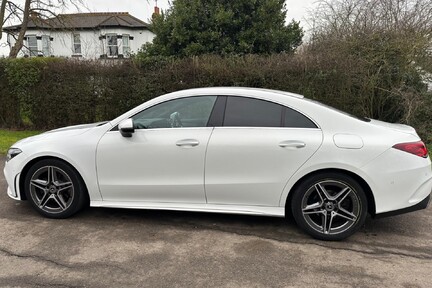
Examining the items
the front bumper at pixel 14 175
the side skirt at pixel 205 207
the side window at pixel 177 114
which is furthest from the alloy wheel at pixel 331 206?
the front bumper at pixel 14 175

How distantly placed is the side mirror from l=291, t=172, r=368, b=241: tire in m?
1.83

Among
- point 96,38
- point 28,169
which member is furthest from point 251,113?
point 96,38

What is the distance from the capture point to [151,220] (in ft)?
13.6

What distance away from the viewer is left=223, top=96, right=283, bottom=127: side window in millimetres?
3709

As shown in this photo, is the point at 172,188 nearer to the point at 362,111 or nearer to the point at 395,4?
the point at 362,111

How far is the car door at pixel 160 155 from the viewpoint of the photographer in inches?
148

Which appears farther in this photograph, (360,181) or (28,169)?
(28,169)

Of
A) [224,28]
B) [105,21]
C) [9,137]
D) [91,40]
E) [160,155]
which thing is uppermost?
[105,21]

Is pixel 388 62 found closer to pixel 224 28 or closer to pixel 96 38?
pixel 224 28

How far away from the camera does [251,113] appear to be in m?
3.77

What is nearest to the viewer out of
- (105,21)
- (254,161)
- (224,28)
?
(254,161)

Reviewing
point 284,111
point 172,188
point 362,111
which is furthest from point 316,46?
point 172,188

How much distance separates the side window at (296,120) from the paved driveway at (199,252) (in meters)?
1.15

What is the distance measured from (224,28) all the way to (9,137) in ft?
23.0
